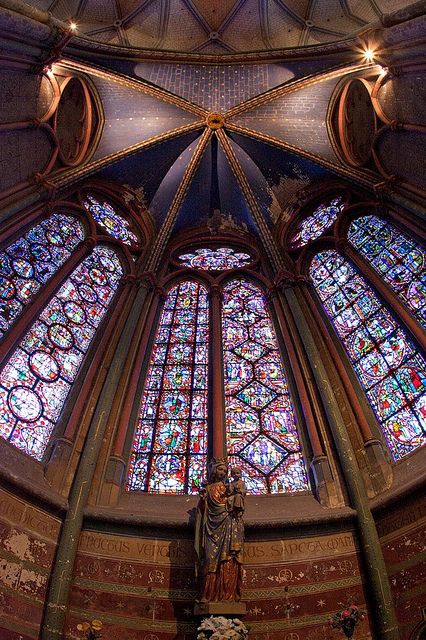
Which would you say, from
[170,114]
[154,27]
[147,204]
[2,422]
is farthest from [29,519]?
[154,27]

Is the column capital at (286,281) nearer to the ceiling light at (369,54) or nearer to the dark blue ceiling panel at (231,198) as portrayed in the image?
the dark blue ceiling panel at (231,198)

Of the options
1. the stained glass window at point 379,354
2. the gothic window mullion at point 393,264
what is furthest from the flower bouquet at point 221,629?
the gothic window mullion at point 393,264

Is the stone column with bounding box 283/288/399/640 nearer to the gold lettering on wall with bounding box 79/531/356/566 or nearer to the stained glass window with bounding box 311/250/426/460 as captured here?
the gold lettering on wall with bounding box 79/531/356/566

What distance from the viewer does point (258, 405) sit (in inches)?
407

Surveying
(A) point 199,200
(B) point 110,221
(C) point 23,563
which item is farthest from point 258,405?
(A) point 199,200

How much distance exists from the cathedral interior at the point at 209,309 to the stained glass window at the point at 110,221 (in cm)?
6

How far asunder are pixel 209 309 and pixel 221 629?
285 inches

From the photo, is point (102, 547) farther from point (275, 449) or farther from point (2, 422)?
point (275, 449)

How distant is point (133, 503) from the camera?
342 inches

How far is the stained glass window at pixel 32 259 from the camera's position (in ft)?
32.9

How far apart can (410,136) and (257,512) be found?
287 inches

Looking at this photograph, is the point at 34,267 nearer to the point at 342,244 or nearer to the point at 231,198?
the point at 231,198

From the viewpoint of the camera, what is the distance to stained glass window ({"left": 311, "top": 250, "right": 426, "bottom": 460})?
8.97 m

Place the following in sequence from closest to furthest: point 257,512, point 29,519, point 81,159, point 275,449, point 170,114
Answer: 1. point 29,519
2. point 257,512
3. point 275,449
4. point 81,159
5. point 170,114
